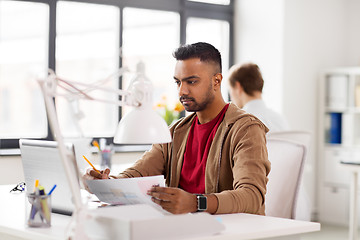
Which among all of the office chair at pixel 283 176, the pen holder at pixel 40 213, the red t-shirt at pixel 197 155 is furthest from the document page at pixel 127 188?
the office chair at pixel 283 176

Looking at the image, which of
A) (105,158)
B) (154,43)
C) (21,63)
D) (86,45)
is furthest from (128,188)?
(154,43)

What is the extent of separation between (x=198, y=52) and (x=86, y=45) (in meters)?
3.13

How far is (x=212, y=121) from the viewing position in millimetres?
2512

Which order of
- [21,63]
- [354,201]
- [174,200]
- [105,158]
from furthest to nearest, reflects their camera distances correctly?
[21,63], [354,201], [105,158], [174,200]

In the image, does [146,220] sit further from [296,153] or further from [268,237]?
[296,153]

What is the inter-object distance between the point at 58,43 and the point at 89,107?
3.00 feet

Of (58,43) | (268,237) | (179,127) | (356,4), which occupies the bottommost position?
(268,237)

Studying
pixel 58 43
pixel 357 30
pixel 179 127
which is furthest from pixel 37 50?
pixel 357 30

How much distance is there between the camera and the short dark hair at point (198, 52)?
2.42m

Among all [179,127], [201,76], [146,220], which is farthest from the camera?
[179,127]

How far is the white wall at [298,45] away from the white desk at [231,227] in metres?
3.68

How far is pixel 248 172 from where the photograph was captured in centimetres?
219

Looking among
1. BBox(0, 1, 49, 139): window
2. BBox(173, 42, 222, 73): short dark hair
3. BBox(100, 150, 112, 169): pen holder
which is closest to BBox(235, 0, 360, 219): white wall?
BBox(0, 1, 49, 139): window

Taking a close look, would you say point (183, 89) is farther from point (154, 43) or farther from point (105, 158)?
point (154, 43)
